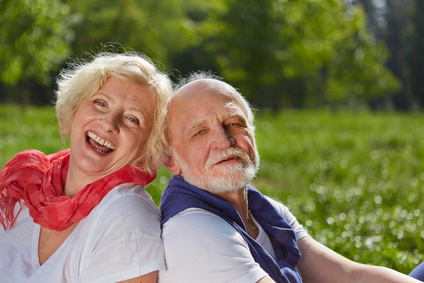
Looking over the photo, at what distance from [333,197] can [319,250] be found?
14.2 feet

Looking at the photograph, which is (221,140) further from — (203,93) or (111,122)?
(111,122)

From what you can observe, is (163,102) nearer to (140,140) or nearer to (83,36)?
(140,140)

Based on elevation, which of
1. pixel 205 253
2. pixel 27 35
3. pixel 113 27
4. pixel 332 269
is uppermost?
pixel 205 253

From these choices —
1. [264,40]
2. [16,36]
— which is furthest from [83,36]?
[16,36]

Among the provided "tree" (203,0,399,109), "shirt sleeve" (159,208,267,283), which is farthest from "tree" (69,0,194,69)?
"shirt sleeve" (159,208,267,283)

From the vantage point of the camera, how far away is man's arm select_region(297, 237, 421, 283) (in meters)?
2.43

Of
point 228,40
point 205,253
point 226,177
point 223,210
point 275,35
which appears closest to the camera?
point 205,253

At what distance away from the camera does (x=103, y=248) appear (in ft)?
6.82

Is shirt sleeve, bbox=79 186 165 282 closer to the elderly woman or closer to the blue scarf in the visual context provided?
the elderly woman

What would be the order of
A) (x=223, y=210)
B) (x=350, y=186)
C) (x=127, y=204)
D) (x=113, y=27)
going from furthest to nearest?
(x=113, y=27), (x=350, y=186), (x=223, y=210), (x=127, y=204)

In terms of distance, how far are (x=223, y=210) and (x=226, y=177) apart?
0.59 feet

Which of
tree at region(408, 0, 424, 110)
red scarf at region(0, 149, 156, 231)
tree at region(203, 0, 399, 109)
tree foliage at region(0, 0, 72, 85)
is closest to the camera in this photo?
red scarf at region(0, 149, 156, 231)

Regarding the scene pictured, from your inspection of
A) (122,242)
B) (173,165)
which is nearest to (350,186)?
(173,165)

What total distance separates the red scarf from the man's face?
0.23 m
